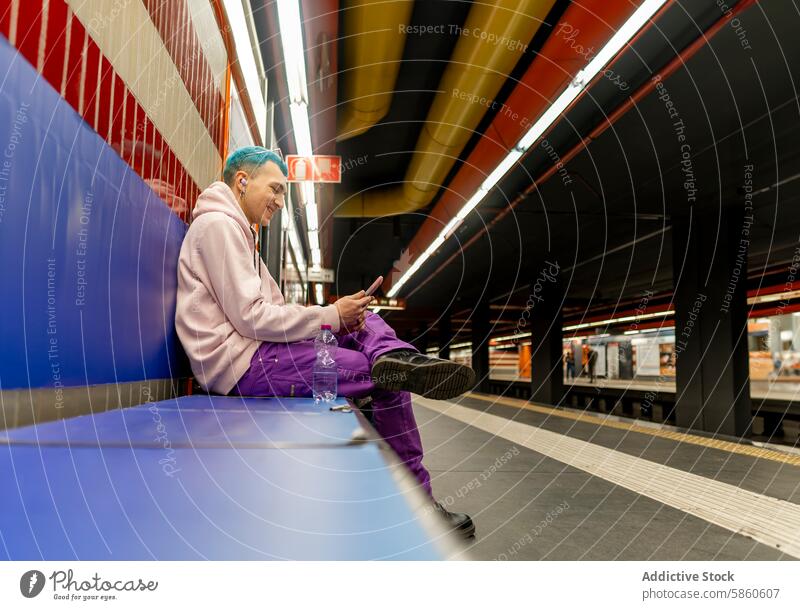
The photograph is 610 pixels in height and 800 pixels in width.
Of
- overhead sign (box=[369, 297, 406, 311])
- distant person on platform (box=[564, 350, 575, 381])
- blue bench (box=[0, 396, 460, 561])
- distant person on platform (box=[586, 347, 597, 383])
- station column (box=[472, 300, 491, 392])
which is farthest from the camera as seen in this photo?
distant person on platform (box=[586, 347, 597, 383])

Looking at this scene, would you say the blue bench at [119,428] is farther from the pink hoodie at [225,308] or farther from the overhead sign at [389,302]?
the overhead sign at [389,302]

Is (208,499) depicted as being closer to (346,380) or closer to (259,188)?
(346,380)

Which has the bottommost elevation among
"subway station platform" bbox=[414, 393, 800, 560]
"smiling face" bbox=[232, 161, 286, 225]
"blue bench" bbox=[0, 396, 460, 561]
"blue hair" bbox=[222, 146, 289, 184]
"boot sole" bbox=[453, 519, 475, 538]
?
"subway station platform" bbox=[414, 393, 800, 560]

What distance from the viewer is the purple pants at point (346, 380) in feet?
5.13

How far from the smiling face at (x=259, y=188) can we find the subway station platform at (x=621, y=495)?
130cm

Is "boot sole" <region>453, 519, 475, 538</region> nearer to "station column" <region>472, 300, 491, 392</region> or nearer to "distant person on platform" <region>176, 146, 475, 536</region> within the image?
"distant person on platform" <region>176, 146, 475, 536</region>

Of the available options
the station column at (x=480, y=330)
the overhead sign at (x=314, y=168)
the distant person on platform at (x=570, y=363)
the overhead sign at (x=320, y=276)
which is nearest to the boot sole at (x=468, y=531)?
the overhead sign at (x=314, y=168)

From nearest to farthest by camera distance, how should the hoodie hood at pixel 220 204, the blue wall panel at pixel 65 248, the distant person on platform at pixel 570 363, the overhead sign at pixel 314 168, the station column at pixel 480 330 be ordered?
the blue wall panel at pixel 65 248 → the hoodie hood at pixel 220 204 → the overhead sign at pixel 314 168 → the station column at pixel 480 330 → the distant person on platform at pixel 570 363

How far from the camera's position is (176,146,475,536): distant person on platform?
1.46 meters

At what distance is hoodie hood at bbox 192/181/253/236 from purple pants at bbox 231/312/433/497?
40 cm

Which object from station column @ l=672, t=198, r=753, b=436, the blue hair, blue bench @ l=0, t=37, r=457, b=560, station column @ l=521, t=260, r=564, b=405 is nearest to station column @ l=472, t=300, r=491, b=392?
station column @ l=521, t=260, r=564, b=405

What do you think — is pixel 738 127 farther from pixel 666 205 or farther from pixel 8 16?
pixel 8 16
